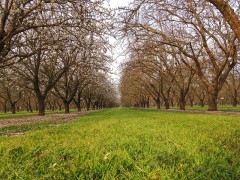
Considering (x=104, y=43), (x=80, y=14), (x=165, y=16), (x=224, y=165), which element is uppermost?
(x=165, y=16)

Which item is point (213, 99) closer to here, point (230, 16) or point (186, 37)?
point (186, 37)

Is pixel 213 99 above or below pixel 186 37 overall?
below

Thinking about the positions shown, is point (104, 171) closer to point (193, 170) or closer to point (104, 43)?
point (193, 170)

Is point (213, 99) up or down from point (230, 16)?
down

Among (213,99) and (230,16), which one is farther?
(213,99)

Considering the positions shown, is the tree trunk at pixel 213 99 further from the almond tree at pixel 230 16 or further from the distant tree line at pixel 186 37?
the almond tree at pixel 230 16

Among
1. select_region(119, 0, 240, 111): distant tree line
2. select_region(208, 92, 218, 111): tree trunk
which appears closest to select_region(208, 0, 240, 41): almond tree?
select_region(119, 0, 240, 111): distant tree line

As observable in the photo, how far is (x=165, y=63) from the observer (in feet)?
79.6

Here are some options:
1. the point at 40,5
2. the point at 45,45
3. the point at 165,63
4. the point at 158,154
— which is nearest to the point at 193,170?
the point at 158,154

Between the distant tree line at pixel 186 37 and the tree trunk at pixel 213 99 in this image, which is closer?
the distant tree line at pixel 186 37

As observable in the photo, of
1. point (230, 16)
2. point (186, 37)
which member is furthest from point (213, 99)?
point (230, 16)

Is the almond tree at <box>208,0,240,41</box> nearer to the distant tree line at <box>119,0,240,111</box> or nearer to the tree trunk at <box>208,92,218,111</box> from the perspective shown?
the distant tree line at <box>119,0,240,111</box>

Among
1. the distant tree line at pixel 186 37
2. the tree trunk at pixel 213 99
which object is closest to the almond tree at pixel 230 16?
the distant tree line at pixel 186 37

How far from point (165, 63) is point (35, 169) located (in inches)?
925
